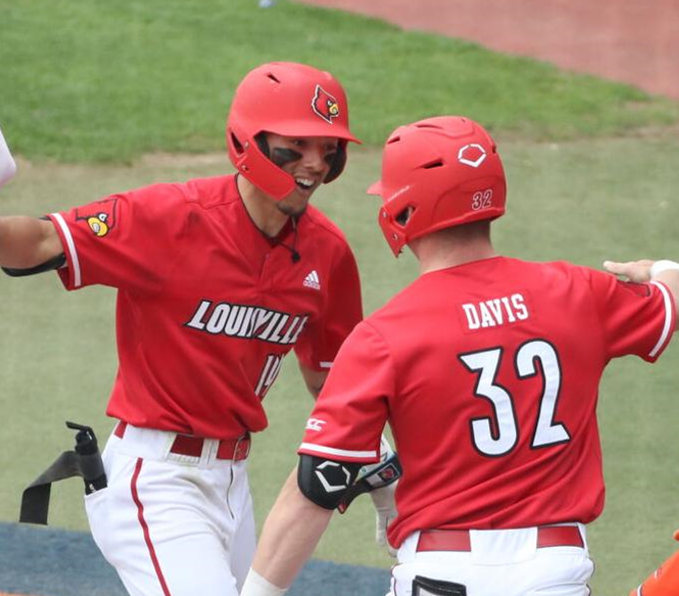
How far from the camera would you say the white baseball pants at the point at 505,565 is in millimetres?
3387

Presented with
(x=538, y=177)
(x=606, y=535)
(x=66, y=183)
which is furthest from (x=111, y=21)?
(x=606, y=535)


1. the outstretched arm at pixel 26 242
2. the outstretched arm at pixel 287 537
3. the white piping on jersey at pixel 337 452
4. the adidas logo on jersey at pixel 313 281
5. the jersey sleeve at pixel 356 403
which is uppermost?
the adidas logo on jersey at pixel 313 281

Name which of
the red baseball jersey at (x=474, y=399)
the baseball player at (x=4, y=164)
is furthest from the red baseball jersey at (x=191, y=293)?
the red baseball jersey at (x=474, y=399)

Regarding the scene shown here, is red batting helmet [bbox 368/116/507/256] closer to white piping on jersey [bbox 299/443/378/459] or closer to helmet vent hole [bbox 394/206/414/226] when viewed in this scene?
helmet vent hole [bbox 394/206/414/226]

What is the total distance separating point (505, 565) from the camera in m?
3.39

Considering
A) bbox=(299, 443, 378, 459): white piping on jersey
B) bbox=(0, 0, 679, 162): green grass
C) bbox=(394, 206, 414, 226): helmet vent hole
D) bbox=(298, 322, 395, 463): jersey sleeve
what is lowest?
bbox=(299, 443, 378, 459): white piping on jersey

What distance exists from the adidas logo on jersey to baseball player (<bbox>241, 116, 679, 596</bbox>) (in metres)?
0.88

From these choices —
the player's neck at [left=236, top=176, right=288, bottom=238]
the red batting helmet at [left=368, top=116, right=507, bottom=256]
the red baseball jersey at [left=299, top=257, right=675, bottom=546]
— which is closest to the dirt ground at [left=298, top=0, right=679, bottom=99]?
the player's neck at [left=236, top=176, right=288, bottom=238]

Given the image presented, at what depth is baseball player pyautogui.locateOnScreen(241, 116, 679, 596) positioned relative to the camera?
3.35 metres

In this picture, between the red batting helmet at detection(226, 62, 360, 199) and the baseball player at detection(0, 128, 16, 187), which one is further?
the red batting helmet at detection(226, 62, 360, 199)

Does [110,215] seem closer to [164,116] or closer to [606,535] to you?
[606,535]

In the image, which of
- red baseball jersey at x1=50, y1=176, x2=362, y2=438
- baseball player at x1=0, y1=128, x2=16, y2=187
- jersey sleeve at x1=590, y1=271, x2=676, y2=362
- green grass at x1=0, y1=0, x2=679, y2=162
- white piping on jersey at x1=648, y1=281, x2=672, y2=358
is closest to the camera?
jersey sleeve at x1=590, y1=271, x2=676, y2=362

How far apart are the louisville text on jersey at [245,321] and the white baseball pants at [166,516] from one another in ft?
1.11

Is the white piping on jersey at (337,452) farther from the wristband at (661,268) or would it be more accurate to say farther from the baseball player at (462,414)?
the wristband at (661,268)
